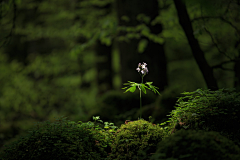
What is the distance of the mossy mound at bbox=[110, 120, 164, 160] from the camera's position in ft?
9.66

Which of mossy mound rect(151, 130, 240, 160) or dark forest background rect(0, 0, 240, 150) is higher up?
dark forest background rect(0, 0, 240, 150)

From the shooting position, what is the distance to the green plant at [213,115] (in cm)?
280

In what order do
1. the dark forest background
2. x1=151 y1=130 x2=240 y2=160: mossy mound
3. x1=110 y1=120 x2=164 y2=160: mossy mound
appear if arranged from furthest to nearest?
1. the dark forest background
2. x1=110 y1=120 x2=164 y2=160: mossy mound
3. x1=151 y1=130 x2=240 y2=160: mossy mound

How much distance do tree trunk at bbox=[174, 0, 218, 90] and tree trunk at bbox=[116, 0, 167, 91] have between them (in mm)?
1979

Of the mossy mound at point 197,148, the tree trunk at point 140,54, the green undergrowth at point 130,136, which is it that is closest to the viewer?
the mossy mound at point 197,148

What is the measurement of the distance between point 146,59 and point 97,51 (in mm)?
4855

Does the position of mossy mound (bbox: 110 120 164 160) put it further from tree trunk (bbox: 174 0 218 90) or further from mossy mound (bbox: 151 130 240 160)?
tree trunk (bbox: 174 0 218 90)

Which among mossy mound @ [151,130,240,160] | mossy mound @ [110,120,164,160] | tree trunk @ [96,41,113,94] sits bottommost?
mossy mound @ [110,120,164,160]

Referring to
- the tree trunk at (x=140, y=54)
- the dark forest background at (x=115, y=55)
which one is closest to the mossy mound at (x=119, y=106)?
the dark forest background at (x=115, y=55)

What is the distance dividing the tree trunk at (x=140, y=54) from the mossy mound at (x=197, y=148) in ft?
12.8

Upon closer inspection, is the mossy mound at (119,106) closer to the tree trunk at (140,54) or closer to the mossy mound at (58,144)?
the tree trunk at (140,54)

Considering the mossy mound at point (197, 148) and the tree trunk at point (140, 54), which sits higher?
the tree trunk at point (140, 54)

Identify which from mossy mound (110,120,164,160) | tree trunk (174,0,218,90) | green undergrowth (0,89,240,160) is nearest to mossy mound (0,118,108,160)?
green undergrowth (0,89,240,160)

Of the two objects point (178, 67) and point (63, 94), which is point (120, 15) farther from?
point (63, 94)
